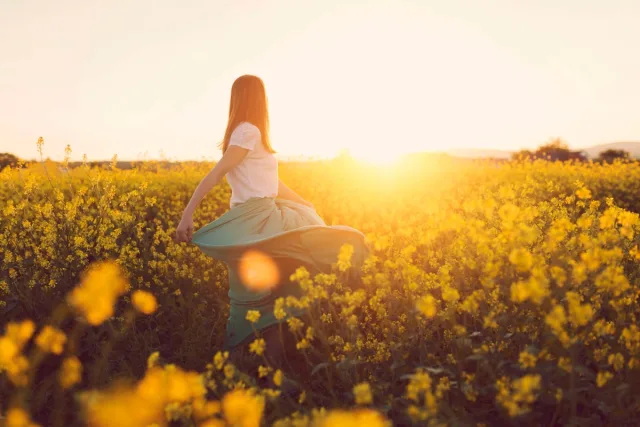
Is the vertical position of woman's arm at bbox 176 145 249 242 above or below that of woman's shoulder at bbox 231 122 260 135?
below

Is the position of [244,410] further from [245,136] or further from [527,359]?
[245,136]

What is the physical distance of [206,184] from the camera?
349 cm

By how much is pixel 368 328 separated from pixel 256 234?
3.58 ft

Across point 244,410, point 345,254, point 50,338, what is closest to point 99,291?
point 50,338

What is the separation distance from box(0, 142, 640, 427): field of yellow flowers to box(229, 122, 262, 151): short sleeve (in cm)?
97

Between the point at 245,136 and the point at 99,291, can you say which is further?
the point at 99,291

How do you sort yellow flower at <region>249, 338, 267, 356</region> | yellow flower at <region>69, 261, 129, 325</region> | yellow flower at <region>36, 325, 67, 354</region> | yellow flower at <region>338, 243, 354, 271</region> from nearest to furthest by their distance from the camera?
yellow flower at <region>249, 338, 267, 356</region> → yellow flower at <region>338, 243, 354, 271</region> → yellow flower at <region>36, 325, 67, 354</region> → yellow flower at <region>69, 261, 129, 325</region>

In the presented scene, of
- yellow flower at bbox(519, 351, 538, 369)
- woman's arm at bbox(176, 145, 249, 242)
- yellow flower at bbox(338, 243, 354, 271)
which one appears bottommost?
yellow flower at bbox(519, 351, 538, 369)

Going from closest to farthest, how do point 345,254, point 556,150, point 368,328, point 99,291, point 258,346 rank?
1. point 258,346
2. point 345,254
3. point 368,328
4. point 99,291
5. point 556,150

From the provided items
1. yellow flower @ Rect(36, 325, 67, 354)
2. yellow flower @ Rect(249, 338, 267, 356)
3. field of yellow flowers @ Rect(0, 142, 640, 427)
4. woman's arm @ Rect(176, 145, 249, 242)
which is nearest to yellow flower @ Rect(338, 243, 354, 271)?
field of yellow flowers @ Rect(0, 142, 640, 427)

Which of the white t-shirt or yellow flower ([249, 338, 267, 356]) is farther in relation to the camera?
the white t-shirt

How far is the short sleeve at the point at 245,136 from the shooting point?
3.54 m

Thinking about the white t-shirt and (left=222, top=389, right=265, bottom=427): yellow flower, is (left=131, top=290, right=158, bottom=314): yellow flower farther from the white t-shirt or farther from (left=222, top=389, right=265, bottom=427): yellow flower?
(left=222, top=389, right=265, bottom=427): yellow flower

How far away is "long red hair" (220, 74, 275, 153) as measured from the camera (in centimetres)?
366
